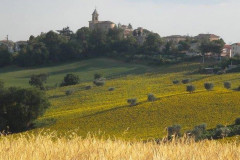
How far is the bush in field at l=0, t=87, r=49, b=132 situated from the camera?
41.2m

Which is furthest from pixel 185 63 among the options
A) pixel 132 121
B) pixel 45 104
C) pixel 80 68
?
pixel 132 121

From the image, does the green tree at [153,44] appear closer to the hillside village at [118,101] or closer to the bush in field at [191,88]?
the hillside village at [118,101]

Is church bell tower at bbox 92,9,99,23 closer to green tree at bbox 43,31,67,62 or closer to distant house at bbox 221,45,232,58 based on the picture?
green tree at bbox 43,31,67,62

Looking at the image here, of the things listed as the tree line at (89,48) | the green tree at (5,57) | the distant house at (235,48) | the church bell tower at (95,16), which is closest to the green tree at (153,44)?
the tree line at (89,48)

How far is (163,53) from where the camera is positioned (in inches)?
3777

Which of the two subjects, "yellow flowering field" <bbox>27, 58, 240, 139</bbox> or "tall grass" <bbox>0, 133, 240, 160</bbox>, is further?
"yellow flowering field" <bbox>27, 58, 240, 139</bbox>

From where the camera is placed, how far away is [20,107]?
41906 millimetres

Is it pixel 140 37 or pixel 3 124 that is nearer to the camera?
pixel 3 124

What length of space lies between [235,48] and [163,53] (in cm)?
2382

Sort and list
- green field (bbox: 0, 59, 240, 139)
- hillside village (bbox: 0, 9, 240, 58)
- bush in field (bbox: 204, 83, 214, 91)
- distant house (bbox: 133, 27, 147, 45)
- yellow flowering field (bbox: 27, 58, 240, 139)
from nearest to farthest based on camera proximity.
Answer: yellow flowering field (bbox: 27, 58, 240, 139) → green field (bbox: 0, 59, 240, 139) → bush in field (bbox: 204, 83, 214, 91) → hillside village (bbox: 0, 9, 240, 58) → distant house (bbox: 133, 27, 147, 45)

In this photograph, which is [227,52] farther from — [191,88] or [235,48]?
[191,88]

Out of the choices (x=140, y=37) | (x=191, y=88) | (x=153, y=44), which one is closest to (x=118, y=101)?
(x=191, y=88)

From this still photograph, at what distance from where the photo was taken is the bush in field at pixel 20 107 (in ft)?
135

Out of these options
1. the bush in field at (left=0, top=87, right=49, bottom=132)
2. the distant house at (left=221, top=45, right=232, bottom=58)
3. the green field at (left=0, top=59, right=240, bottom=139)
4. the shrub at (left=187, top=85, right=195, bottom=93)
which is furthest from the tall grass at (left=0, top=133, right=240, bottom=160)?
the distant house at (left=221, top=45, right=232, bottom=58)
